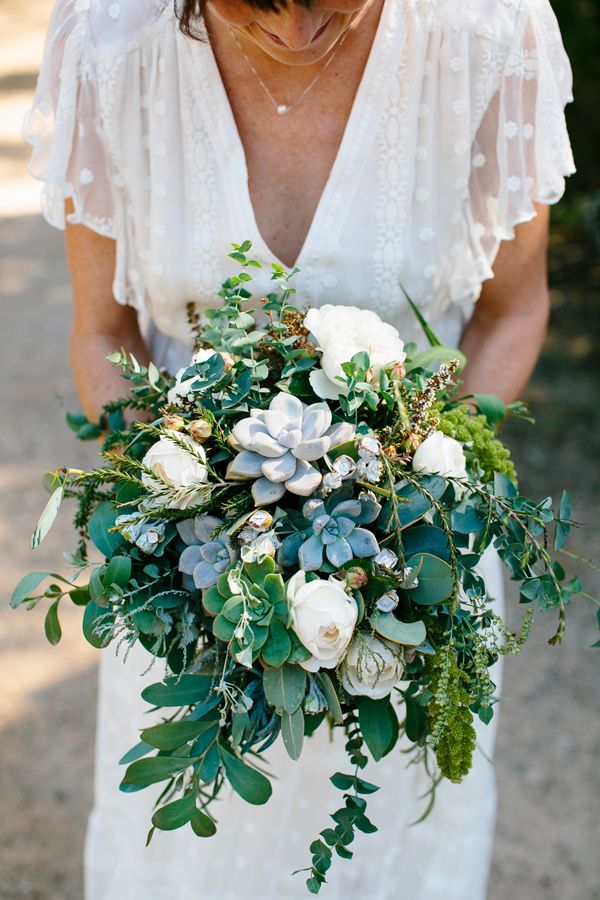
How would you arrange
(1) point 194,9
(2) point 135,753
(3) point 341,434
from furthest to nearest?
(1) point 194,9
(2) point 135,753
(3) point 341,434

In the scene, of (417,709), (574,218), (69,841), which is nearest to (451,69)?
(417,709)

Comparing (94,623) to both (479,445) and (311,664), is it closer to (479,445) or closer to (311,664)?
(311,664)

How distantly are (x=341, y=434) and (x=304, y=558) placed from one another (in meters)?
0.16

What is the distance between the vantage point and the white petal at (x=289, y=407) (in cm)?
115

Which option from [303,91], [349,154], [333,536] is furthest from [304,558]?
[303,91]

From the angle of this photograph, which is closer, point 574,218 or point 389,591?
point 389,591

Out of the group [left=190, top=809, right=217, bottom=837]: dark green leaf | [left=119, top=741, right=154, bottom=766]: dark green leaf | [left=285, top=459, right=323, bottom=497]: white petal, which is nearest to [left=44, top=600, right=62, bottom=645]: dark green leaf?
[left=119, top=741, right=154, bottom=766]: dark green leaf

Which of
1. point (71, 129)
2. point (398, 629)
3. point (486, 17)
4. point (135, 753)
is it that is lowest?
point (135, 753)

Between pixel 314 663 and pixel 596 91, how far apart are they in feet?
9.87

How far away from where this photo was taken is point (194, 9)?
4.55 feet

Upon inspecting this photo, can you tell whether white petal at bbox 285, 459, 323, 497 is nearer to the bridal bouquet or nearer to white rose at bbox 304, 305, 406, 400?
the bridal bouquet

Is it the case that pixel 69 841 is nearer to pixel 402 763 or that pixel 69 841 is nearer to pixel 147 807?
pixel 147 807

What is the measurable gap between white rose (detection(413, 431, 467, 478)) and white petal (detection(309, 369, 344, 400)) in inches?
4.9

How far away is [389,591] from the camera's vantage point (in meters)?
1.11
